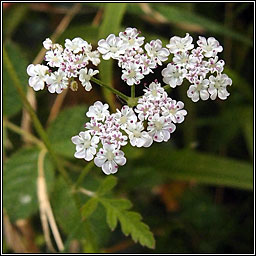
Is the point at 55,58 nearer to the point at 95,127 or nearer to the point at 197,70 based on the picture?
the point at 95,127

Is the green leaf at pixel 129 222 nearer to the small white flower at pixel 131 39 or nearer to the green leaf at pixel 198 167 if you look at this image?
the small white flower at pixel 131 39

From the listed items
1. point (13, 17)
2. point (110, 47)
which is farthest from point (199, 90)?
point (13, 17)

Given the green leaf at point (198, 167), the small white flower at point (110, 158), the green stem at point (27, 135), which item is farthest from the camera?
the green leaf at point (198, 167)

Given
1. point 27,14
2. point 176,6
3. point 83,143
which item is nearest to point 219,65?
point 83,143

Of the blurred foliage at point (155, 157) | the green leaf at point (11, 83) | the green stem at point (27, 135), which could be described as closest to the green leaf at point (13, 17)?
the blurred foliage at point (155, 157)

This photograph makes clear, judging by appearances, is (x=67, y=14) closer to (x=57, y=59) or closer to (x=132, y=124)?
(x=57, y=59)

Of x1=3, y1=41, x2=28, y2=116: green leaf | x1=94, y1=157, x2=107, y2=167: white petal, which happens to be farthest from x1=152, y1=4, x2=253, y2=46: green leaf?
x1=94, y1=157, x2=107, y2=167: white petal

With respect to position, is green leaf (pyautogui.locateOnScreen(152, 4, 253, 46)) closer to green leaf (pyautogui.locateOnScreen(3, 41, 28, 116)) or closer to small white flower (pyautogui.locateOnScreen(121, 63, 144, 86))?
green leaf (pyautogui.locateOnScreen(3, 41, 28, 116))
